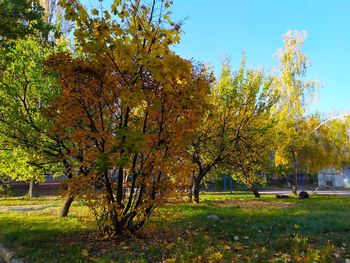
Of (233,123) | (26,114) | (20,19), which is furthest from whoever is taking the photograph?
(233,123)

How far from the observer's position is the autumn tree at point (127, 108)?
17.0ft

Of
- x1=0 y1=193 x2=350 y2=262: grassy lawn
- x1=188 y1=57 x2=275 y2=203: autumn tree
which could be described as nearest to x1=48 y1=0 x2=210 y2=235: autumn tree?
x1=0 y1=193 x2=350 y2=262: grassy lawn

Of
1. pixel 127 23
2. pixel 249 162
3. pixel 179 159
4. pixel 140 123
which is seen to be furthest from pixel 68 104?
pixel 249 162

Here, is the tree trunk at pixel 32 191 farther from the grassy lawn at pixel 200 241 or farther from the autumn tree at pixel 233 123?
the grassy lawn at pixel 200 241

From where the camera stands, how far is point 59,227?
322 inches

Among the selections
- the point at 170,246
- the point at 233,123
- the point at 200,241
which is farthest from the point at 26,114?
the point at 233,123

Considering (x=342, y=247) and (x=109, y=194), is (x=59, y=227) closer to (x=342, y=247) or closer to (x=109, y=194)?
(x=109, y=194)

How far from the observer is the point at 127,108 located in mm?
5941

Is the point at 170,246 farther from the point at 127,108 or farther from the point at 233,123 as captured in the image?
the point at 233,123

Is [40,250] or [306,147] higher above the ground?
[306,147]

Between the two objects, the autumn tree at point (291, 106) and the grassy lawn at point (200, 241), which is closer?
the grassy lawn at point (200, 241)

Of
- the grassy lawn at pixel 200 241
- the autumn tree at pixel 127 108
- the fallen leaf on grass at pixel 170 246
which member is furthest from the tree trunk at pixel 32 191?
the fallen leaf on grass at pixel 170 246

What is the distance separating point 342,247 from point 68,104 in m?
5.35

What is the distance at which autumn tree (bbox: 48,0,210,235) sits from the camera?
17.0 feet
